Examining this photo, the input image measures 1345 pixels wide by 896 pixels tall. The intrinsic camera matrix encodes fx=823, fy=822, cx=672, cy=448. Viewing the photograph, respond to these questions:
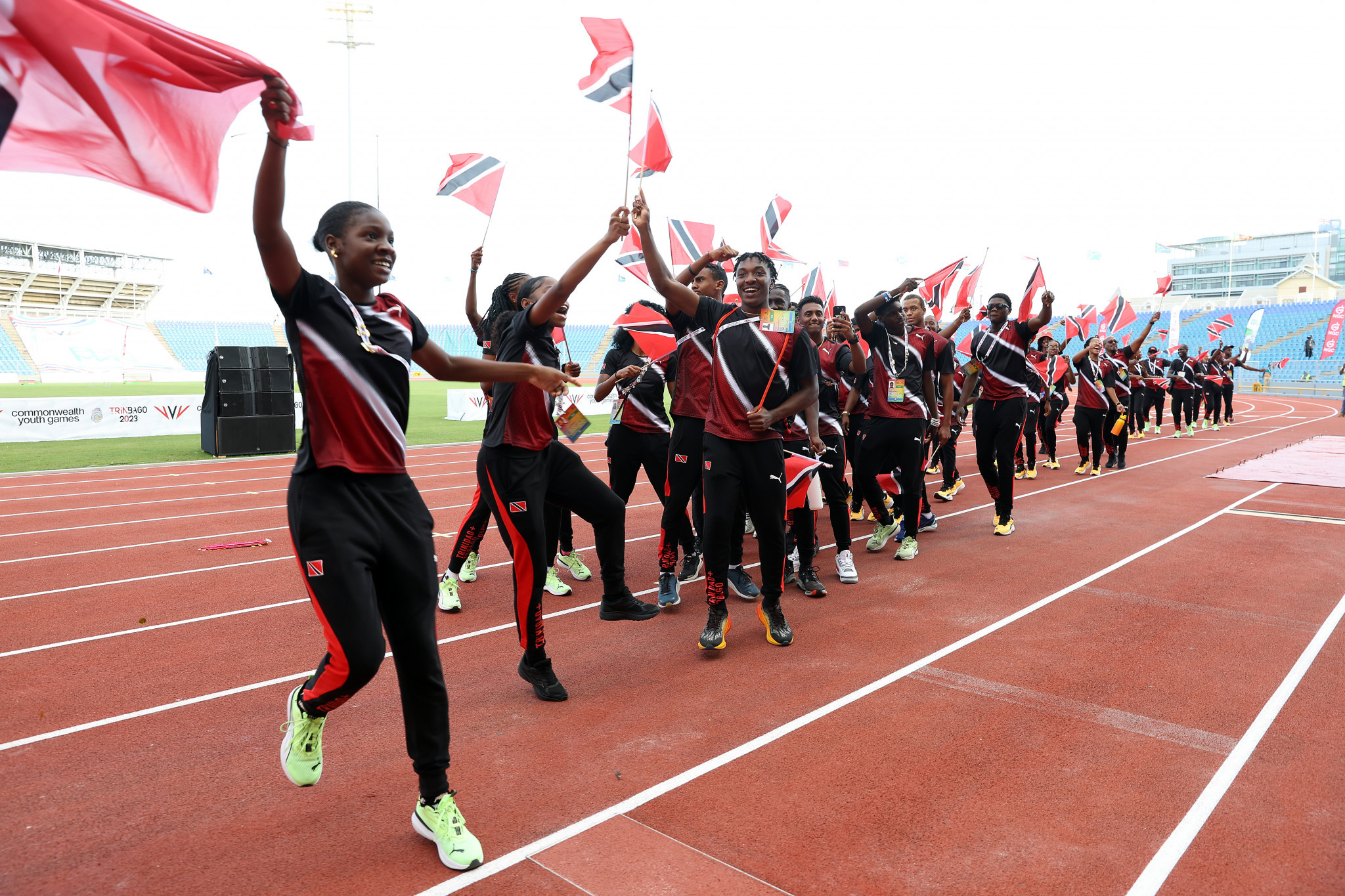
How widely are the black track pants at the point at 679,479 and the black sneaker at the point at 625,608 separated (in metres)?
0.49

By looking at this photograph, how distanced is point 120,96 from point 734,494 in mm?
3401

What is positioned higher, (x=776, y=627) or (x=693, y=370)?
(x=693, y=370)

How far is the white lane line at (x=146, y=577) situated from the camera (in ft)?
20.6

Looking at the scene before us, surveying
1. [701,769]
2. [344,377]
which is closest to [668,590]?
[701,769]

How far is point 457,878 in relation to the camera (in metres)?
2.65

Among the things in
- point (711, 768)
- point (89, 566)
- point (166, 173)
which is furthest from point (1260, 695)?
point (89, 566)

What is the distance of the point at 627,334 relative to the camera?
22.1 feet

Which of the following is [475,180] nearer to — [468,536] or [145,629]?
[468,536]

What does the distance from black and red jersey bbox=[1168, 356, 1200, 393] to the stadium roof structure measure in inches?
2669

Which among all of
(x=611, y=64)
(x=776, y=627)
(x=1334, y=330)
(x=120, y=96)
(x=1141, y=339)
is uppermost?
(x=1334, y=330)

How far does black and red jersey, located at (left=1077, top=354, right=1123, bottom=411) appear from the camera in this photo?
13.8 m

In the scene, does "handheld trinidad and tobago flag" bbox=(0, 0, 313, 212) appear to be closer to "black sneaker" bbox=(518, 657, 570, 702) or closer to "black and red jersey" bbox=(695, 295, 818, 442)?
"black sneaker" bbox=(518, 657, 570, 702)

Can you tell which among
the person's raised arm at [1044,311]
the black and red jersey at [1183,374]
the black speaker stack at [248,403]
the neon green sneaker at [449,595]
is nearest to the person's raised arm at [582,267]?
the neon green sneaker at [449,595]

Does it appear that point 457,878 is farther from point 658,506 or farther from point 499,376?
point 658,506
